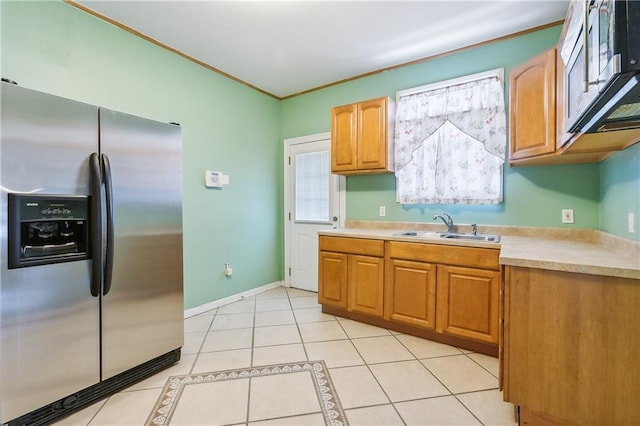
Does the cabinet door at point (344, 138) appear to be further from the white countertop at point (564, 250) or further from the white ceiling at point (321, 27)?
the white countertop at point (564, 250)

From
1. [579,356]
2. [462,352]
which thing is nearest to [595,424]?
[579,356]

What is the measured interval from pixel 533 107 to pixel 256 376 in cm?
279

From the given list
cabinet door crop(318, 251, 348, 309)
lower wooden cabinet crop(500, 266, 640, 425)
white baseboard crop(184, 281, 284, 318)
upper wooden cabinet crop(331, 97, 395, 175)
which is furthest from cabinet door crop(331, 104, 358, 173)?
lower wooden cabinet crop(500, 266, 640, 425)

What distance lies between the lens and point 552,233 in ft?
Answer: 8.00

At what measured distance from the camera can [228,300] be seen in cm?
343

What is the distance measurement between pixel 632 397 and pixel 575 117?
50.5 inches

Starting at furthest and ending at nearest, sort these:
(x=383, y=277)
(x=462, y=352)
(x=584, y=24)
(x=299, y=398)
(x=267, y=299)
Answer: (x=267, y=299) → (x=383, y=277) → (x=462, y=352) → (x=299, y=398) → (x=584, y=24)

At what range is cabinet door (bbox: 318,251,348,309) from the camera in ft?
9.64

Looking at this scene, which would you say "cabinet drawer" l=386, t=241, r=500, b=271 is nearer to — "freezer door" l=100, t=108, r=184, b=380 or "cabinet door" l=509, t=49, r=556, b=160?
"cabinet door" l=509, t=49, r=556, b=160

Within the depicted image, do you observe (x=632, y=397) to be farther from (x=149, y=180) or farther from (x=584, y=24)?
(x=149, y=180)

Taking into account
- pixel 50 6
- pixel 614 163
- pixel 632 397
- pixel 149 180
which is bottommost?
pixel 632 397

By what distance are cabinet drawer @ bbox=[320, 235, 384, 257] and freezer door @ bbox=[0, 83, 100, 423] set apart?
1.96m

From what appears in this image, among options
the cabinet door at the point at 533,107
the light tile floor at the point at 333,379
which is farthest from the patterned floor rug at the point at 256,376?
the cabinet door at the point at 533,107

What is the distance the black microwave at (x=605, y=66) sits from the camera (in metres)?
0.82
